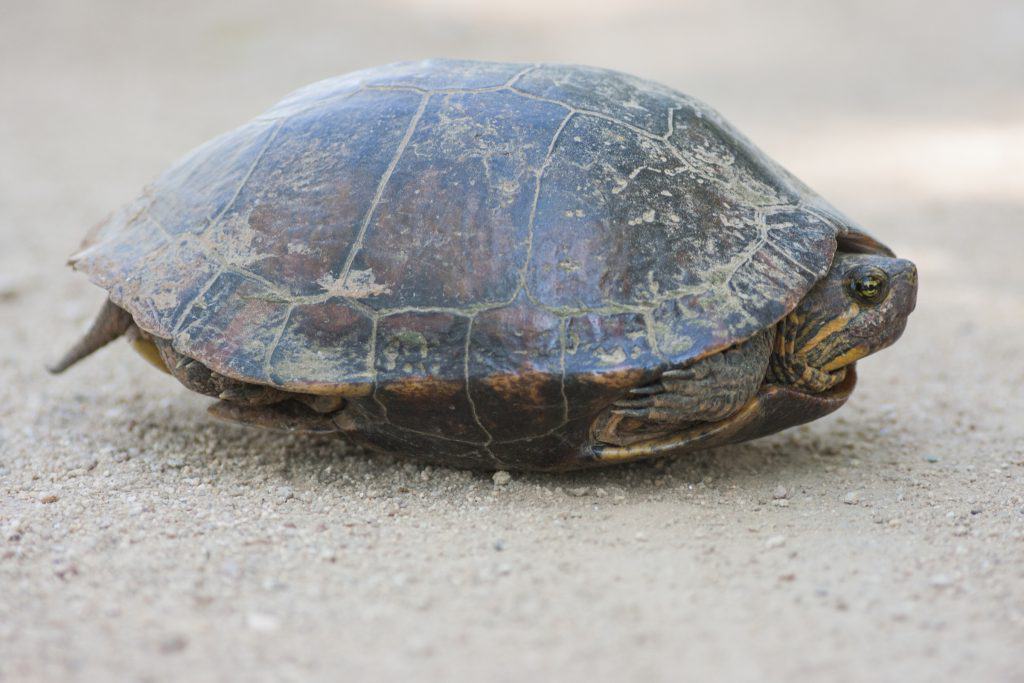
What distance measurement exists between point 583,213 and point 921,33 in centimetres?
1240

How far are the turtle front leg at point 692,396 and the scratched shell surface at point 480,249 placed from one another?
4.2 inches

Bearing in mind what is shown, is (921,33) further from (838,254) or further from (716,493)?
(716,493)

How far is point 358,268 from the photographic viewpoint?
3168 millimetres

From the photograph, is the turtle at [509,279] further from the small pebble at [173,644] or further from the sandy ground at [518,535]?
the small pebble at [173,644]

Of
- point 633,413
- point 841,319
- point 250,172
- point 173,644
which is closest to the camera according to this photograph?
point 173,644

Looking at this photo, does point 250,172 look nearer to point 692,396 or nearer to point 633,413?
point 633,413

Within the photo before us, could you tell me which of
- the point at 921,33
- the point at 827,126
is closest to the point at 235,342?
the point at 827,126

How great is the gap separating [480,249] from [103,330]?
2.11 metres

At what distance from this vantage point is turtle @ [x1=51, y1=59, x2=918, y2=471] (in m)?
3.02

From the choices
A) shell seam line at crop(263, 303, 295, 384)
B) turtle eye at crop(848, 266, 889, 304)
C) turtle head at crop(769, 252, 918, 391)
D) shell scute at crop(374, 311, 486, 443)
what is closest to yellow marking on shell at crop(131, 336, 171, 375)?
shell seam line at crop(263, 303, 295, 384)

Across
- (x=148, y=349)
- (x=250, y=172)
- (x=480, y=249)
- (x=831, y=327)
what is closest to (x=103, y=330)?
(x=148, y=349)

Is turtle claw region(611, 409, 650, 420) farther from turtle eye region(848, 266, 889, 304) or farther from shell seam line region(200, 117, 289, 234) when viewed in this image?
shell seam line region(200, 117, 289, 234)

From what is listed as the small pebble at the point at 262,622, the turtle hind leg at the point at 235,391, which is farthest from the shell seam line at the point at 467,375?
the small pebble at the point at 262,622

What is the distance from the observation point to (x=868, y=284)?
133 inches
